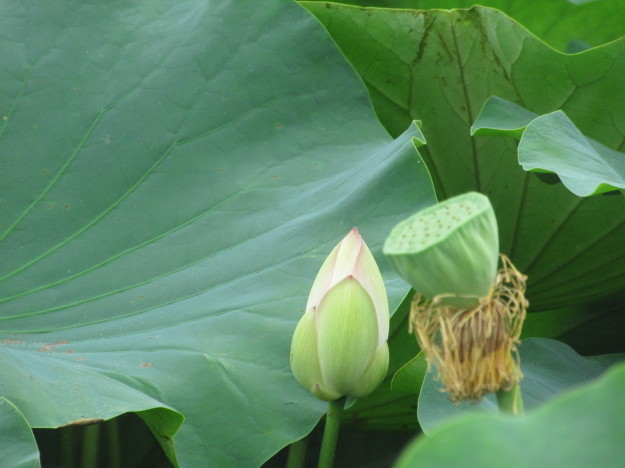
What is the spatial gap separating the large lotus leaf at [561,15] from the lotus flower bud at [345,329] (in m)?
1.06

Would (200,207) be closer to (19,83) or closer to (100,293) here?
(100,293)

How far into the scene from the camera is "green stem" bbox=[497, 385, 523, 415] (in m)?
0.60

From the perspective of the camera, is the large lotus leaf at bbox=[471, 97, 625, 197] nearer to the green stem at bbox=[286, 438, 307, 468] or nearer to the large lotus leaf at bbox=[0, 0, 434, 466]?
the large lotus leaf at bbox=[0, 0, 434, 466]

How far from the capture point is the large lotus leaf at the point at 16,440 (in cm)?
83

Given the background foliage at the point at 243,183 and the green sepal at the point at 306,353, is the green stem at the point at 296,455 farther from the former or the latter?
the green sepal at the point at 306,353

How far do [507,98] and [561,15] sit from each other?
0.51 meters

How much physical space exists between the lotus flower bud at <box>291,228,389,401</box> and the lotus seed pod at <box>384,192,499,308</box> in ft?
0.76

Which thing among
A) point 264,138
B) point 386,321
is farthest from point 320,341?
point 264,138

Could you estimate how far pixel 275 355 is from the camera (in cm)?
108

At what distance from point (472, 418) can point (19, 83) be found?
1045mm

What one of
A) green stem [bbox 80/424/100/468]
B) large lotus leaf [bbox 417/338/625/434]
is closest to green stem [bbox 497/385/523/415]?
large lotus leaf [bbox 417/338/625/434]

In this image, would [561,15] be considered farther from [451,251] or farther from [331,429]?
[451,251]

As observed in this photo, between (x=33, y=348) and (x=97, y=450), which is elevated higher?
(x=33, y=348)

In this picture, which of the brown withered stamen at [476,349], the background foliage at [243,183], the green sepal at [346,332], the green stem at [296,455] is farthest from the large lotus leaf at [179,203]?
the brown withered stamen at [476,349]
